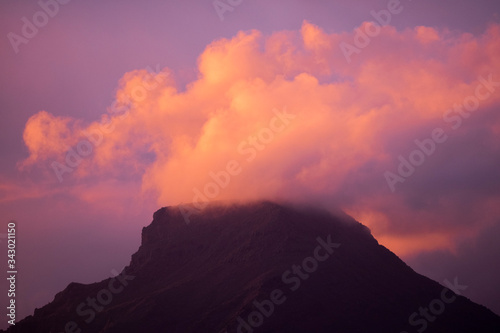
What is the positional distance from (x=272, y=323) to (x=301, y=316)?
12.0 m

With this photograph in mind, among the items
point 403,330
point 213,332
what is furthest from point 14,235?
point 403,330

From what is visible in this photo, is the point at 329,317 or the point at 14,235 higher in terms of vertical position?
the point at 14,235

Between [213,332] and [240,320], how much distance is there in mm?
10776

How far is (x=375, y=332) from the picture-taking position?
193250 mm

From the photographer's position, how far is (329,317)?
199 m

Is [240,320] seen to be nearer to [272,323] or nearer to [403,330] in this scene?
[272,323]

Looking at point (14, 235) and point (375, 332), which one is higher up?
point (14, 235)

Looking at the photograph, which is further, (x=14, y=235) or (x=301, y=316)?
(x=301, y=316)

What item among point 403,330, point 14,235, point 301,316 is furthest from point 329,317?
point 14,235

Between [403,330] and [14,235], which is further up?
[14,235]

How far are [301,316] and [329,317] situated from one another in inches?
398

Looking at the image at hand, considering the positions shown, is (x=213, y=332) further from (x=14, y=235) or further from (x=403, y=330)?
(x=14, y=235)

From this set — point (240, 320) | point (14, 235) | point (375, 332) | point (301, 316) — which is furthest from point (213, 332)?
point (14, 235)

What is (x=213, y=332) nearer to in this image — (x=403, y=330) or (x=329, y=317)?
(x=329, y=317)
